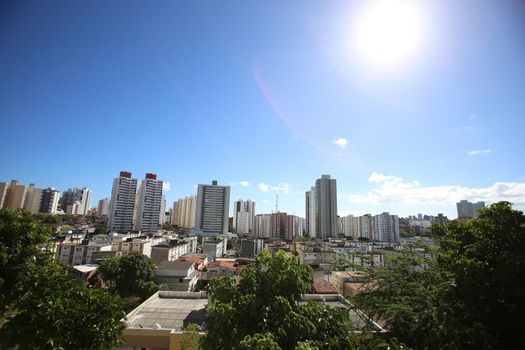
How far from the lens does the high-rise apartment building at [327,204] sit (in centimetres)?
8494

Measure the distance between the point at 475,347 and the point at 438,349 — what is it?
62cm

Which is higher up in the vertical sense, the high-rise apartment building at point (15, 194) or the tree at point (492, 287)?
the high-rise apartment building at point (15, 194)

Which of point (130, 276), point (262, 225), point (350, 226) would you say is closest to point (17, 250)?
point (130, 276)

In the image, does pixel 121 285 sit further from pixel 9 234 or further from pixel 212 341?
pixel 212 341

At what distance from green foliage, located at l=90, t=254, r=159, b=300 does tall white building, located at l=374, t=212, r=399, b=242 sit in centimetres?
8459

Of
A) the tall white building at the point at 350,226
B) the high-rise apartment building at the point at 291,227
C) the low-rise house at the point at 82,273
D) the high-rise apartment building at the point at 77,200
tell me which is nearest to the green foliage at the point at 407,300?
the low-rise house at the point at 82,273

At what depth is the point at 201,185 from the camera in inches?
3497

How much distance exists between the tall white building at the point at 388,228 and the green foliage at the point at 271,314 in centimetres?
9374

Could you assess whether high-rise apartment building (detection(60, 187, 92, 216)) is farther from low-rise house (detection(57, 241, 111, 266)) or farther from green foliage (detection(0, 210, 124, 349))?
green foliage (detection(0, 210, 124, 349))

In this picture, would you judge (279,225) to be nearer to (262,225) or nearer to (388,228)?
(262,225)

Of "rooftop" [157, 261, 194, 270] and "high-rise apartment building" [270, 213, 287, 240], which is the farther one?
"high-rise apartment building" [270, 213, 287, 240]

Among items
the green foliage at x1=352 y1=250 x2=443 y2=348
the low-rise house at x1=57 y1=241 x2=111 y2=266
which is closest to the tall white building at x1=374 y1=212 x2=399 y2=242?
the low-rise house at x1=57 y1=241 x2=111 y2=266

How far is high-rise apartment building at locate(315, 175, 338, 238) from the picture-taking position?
84.9 metres

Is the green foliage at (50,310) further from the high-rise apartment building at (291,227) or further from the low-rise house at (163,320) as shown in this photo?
the high-rise apartment building at (291,227)
